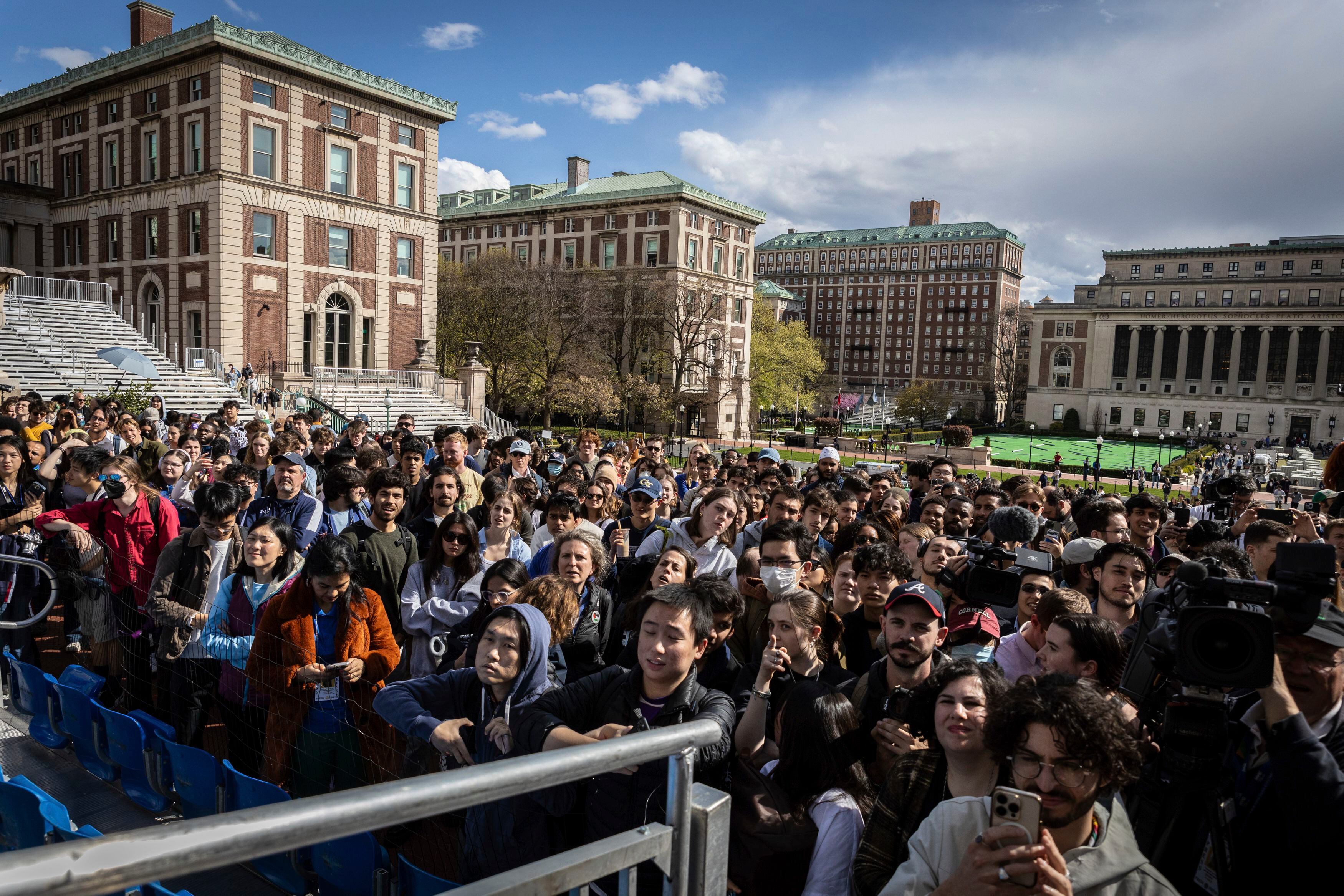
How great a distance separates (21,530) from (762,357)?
217ft

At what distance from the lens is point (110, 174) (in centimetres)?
4009

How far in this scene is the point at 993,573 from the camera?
15.1 feet

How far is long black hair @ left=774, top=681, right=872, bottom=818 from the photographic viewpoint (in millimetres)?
3160

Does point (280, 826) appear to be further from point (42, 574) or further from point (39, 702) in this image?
point (42, 574)

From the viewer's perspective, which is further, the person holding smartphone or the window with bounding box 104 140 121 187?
the window with bounding box 104 140 121 187

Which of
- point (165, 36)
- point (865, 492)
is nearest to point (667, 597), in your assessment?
point (865, 492)

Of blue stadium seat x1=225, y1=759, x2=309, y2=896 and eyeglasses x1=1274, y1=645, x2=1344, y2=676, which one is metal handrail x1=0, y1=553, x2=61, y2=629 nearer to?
blue stadium seat x1=225, y1=759, x2=309, y2=896

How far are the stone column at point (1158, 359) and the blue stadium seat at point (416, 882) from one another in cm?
11357

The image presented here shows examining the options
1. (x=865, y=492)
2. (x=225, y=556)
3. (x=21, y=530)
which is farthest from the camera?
(x=865, y=492)

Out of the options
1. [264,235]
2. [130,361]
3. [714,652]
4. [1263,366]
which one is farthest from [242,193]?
[1263,366]

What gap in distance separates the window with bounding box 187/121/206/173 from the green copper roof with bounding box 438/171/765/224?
30.9 meters

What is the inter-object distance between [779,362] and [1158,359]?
56.9 m

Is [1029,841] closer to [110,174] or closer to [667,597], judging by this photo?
[667,597]

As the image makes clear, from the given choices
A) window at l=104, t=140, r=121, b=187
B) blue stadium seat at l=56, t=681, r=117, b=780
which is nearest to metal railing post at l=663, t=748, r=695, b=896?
blue stadium seat at l=56, t=681, r=117, b=780
